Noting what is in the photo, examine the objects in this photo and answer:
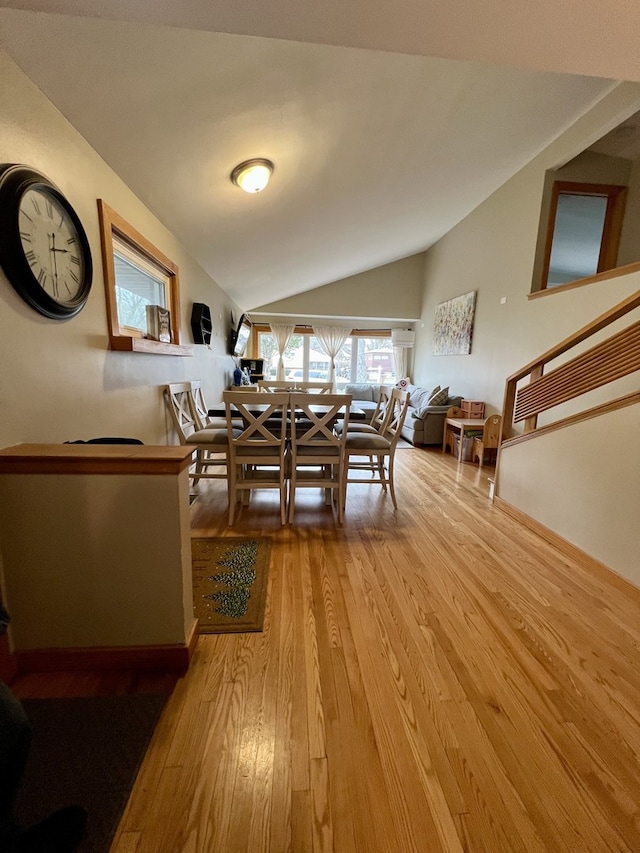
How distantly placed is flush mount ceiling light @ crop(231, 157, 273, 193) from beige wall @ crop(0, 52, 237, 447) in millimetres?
651

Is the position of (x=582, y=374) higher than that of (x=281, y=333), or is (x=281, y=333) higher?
(x=281, y=333)

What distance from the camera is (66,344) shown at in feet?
4.70

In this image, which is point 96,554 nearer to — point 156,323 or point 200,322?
point 156,323

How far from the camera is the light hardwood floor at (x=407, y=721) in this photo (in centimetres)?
85

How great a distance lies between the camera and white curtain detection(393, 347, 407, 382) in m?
7.70

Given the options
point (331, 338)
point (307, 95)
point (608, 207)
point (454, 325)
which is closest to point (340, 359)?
point (331, 338)

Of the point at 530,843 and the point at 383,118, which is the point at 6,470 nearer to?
the point at 530,843

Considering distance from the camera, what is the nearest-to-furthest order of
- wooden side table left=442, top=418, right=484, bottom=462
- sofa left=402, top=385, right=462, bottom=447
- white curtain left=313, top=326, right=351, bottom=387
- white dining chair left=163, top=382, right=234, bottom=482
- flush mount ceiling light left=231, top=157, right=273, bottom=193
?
flush mount ceiling light left=231, top=157, right=273, bottom=193 < white dining chair left=163, top=382, right=234, bottom=482 < wooden side table left=442, top=418, right=484, bottom=462 < sofa left=402, top=385, right=462, bottom=447 < white curtain left=313, top=326, right=351, bottom=387

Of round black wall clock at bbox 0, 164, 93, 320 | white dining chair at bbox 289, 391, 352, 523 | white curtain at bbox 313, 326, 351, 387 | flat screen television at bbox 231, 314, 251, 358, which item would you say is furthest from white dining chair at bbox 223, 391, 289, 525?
white curtain at bbox 313, 326, 351, 387

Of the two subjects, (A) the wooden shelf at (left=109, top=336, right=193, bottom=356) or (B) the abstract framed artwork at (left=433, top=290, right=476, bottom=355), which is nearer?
(A) the wooden shelf at (left=109, top=336, right=193, bottom=356)

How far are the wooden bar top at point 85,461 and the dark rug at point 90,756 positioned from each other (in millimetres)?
772

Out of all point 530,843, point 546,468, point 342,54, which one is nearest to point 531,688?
point 530,843

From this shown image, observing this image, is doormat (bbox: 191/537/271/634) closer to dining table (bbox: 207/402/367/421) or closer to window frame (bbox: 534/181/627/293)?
dining table (bbox: 207/402/367/421)

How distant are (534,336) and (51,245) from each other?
430cm
